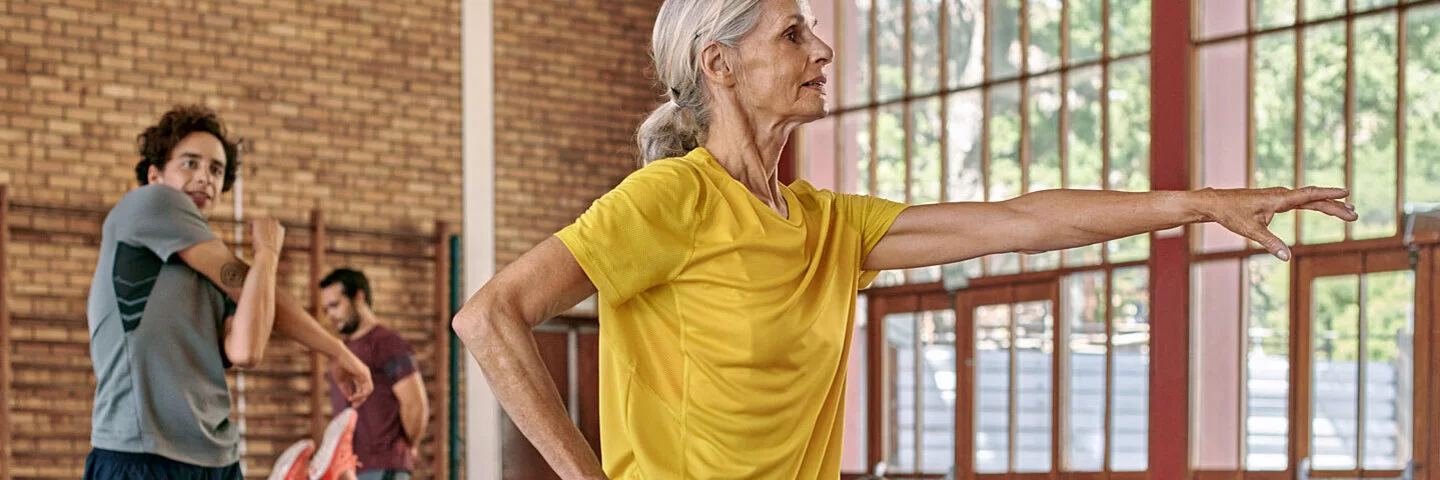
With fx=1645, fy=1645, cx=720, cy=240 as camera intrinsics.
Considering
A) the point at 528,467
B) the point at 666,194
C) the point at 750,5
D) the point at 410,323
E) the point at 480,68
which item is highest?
the point at 480,68

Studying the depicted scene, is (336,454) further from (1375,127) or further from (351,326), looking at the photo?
(1375,127)

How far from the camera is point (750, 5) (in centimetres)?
202

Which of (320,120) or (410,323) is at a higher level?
(320,120)

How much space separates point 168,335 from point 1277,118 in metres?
5.37

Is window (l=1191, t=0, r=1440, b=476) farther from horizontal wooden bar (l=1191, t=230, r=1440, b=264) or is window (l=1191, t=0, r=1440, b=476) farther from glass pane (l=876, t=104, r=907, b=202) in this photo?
glass pane (l=876, t=104, r=907, b=202)

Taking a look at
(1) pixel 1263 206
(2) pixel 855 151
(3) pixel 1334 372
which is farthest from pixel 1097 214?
(2) pixel 855 151

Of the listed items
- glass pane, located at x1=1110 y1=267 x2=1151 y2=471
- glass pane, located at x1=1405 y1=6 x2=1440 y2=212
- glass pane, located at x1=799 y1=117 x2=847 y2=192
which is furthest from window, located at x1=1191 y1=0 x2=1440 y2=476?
glass pane, located at x1=799 y1=117 x2=847 y2=192

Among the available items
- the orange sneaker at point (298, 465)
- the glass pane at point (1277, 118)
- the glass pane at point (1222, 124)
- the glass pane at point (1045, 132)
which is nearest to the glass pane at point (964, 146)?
the glass pane at point (1045, 132)

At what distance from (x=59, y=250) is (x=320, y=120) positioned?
169cm

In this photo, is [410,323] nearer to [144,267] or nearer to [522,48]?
[522,48]

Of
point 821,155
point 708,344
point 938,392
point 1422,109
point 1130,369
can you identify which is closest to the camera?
point 708,344

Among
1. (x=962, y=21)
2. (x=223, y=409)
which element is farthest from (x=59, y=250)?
(x=223, y=409)

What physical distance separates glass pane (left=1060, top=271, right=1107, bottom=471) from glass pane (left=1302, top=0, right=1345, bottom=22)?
1.57 m

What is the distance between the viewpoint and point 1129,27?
8070 mm
